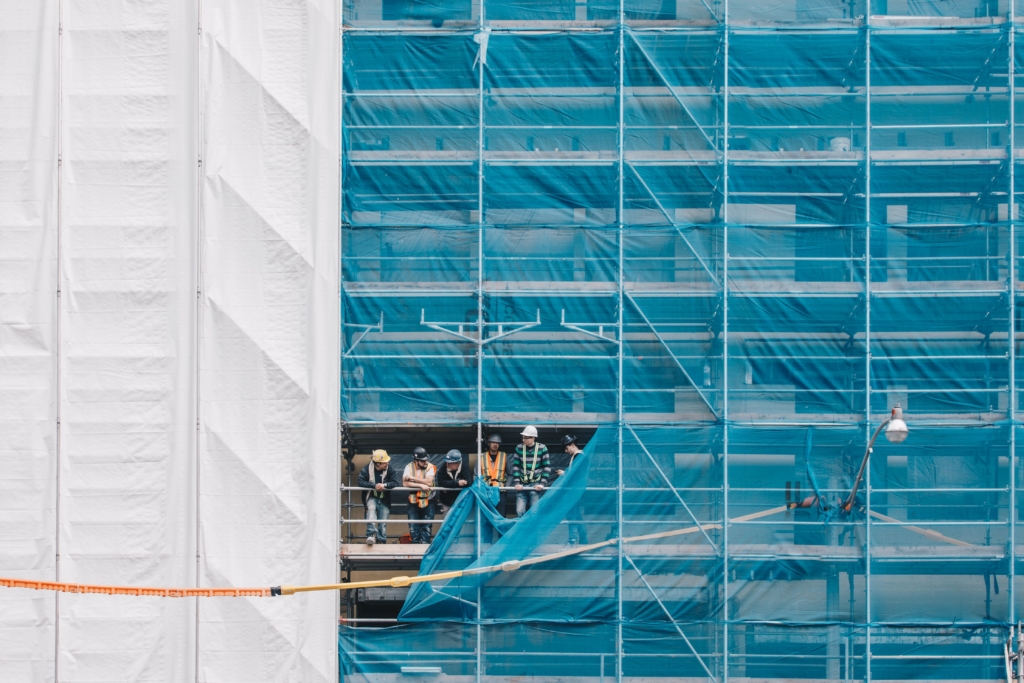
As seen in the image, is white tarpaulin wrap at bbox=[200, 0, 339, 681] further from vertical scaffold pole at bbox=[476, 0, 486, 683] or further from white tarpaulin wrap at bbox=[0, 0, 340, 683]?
vertical scaffold pole at bbox=[476, 0, 486, 683]

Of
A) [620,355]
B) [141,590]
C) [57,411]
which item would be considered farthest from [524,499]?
[57,411]

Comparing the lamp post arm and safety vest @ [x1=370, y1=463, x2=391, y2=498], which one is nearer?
the lamp post arm

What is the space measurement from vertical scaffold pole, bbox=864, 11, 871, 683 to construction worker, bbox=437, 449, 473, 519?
5670 millimetres

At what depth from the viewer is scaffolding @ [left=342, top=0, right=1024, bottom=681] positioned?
47.6 feet

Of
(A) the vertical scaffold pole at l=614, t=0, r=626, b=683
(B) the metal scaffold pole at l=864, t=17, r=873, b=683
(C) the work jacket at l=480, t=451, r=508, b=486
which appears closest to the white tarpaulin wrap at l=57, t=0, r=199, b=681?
(C) the work jacket at l=480, t=451, r=508, b=486

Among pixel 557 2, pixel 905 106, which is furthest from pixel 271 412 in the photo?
pixel 905 106

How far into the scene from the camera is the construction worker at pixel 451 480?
48.4ft

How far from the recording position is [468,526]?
14.6 m

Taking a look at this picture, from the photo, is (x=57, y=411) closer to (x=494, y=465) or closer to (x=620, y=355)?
(x=494, y=465)

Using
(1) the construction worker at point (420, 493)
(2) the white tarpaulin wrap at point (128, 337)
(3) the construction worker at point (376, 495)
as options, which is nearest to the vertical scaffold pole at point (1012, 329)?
(1) the construction worker at point (420, 493)

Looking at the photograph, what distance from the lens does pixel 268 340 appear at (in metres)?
14.5

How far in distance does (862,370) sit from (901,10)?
543cm

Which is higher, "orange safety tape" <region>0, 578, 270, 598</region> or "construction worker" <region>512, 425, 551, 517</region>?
"construction worker" <region>512, 425, 551, 517</region>

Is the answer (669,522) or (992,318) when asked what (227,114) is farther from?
(992,318)
